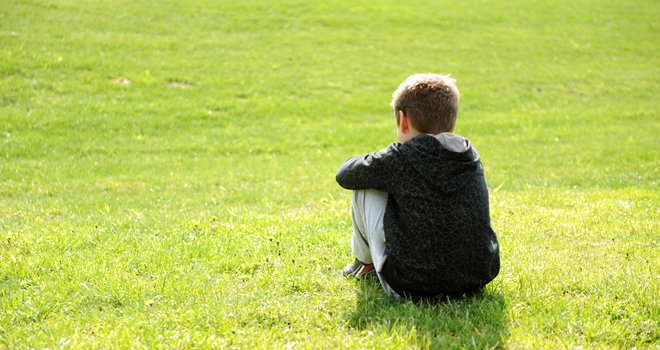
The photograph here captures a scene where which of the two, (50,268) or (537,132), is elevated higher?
(50,268)

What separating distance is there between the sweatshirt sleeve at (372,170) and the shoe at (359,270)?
0.85m

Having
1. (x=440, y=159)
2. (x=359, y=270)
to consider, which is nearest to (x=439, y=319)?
(x=359, y=270)

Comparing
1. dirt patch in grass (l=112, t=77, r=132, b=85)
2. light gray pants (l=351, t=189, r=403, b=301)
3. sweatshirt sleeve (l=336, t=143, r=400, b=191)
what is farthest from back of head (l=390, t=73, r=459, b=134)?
dirt patch in grass (l=112, t=77, r=132, b=85)

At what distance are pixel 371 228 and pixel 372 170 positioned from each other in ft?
1.46

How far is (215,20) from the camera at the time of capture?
77.7 feet

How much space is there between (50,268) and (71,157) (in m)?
8.29

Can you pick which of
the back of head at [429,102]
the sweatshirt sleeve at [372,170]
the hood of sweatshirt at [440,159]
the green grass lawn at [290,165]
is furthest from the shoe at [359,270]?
the back of head at [429,102]

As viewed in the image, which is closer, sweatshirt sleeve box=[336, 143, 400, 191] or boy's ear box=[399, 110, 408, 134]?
sweatshirt sleeve box=[336, 143, 400, 191]

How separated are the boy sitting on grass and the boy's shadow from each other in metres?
0.16

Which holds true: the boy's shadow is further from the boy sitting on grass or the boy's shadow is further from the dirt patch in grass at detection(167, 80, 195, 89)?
the dirt patch in grass at detection(167, 80, 195, 89)

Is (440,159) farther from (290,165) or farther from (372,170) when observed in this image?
(290,165)

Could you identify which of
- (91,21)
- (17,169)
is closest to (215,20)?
(91,21)

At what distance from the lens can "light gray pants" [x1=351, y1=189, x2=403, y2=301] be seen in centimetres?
367

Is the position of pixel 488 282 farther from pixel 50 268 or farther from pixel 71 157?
pixel 71 157
